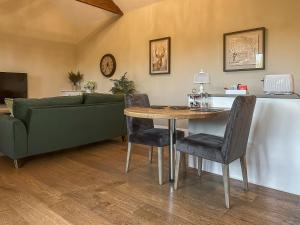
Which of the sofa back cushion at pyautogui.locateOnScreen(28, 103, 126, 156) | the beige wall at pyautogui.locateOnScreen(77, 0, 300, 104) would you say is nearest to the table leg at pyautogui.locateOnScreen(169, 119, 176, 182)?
the sofa back cushion at pyautogui.locateOnScreen(28, 103, 126, 156)

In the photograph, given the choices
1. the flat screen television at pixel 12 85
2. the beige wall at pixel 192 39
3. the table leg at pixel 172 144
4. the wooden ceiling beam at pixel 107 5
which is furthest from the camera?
the flat screen television at pixel 12 85

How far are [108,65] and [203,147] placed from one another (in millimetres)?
4830

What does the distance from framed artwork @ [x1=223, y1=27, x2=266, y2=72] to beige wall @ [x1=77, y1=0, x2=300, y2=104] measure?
0.29 ft

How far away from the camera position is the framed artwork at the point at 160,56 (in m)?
5.06

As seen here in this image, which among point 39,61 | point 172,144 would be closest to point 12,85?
point 39,61

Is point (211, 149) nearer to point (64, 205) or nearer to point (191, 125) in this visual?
point (191, 125)

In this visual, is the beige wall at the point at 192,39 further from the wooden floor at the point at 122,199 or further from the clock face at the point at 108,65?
the wooden floor at the point at 122,199

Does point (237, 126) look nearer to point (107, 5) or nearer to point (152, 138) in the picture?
point (152, 138)

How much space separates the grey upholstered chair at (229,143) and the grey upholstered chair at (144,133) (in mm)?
221

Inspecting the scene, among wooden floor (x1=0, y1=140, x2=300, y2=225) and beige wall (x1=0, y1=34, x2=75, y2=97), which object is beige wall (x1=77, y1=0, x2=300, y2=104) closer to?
beige wall (x1=0, y1=34, x2=75, y2=97)

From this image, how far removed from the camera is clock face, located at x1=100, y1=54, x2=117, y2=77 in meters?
6.24

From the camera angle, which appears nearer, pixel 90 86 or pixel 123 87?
pixel 123 87

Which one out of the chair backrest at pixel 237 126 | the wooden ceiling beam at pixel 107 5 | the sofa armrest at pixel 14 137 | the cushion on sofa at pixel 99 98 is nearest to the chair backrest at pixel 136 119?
the cushion on sofa at pixel 99 98

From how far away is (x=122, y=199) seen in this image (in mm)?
2127
